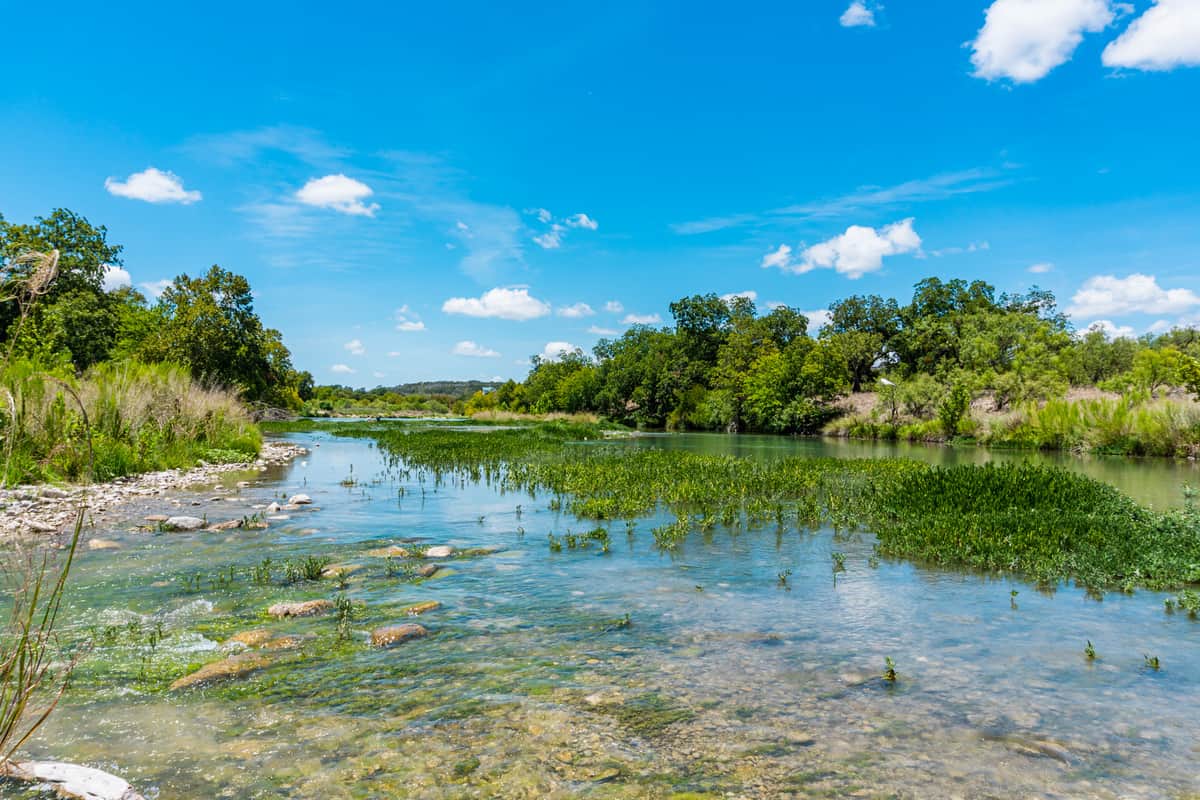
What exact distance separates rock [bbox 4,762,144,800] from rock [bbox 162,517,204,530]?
944 centimetres

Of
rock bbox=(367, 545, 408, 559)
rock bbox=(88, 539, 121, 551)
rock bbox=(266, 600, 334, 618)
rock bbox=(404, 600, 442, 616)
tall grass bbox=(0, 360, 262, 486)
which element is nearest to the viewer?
rock bbox=(266, 600, 334, 618)

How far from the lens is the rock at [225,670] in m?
5.95

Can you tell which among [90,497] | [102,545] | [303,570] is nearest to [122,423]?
[90,497]

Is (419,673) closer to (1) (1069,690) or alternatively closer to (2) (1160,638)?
(1) (1069,690)

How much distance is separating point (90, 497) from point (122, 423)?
20.7ft

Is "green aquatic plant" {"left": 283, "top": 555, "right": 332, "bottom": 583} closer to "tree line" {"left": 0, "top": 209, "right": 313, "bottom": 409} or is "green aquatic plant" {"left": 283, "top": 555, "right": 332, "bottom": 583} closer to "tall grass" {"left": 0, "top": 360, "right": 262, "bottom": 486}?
"tall grass" {"left": 0, "top": 360, "right": 262, "bottom": 486}

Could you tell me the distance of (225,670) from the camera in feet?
20.4

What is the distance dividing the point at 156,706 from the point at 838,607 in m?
7.72

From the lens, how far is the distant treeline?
175 feet

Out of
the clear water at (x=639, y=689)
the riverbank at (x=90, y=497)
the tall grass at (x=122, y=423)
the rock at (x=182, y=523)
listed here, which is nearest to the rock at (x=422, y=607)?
the clear water at (x=639, y=689)

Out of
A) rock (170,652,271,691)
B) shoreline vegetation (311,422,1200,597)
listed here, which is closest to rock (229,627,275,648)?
rock (170,652,271,691)

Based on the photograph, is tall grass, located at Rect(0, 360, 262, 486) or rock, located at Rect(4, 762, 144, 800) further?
tall grass, located at Rect(0, 360, 262, 486)

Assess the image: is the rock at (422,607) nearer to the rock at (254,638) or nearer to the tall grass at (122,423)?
the rock at (254,638)

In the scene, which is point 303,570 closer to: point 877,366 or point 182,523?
point 182,523
